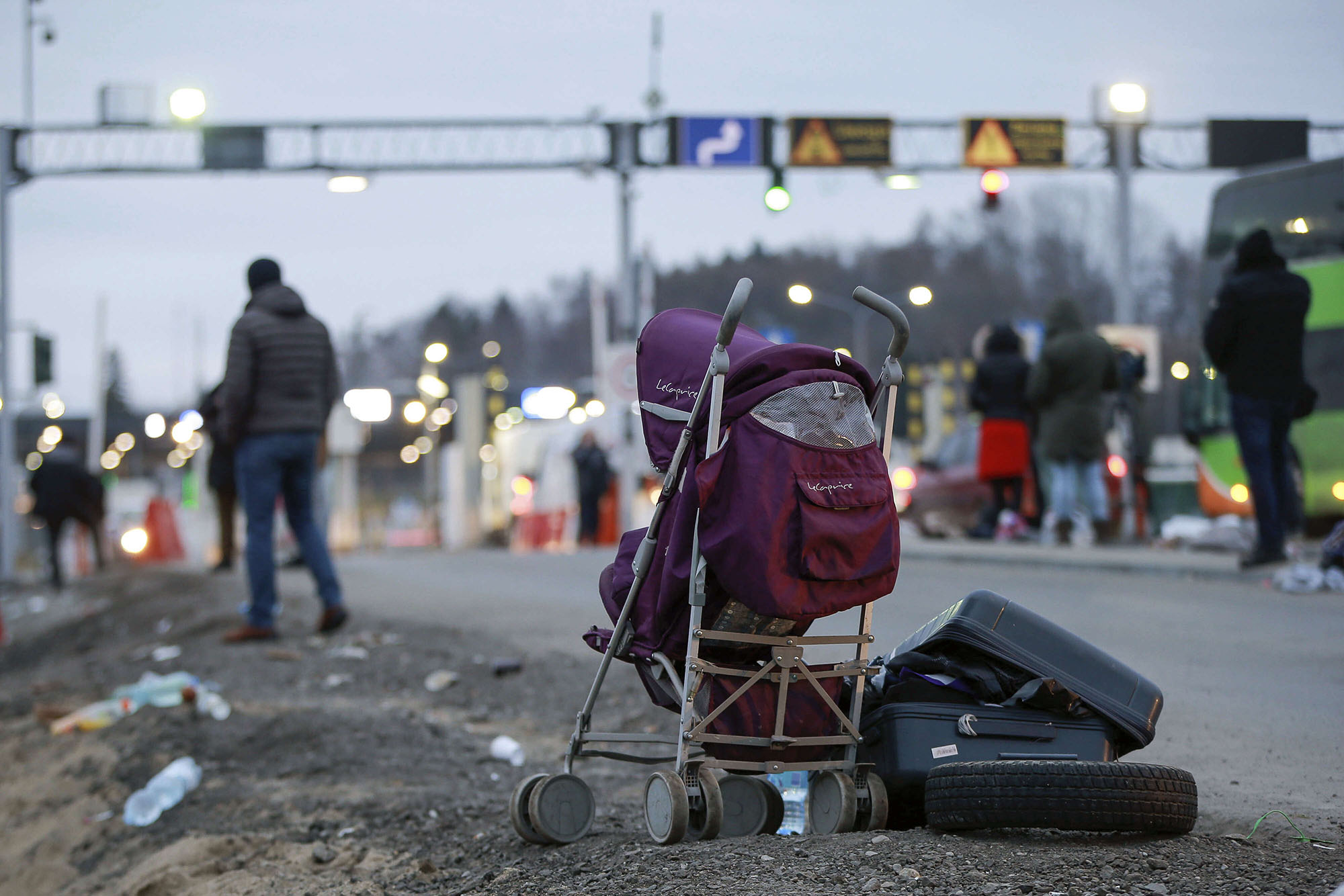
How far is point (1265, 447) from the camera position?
30.7 ft

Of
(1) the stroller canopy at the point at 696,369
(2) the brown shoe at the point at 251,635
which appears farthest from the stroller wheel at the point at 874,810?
(2) the brown shoe at the point at 251,635

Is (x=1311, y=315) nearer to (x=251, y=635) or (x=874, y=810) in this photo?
(x=251, y=635)

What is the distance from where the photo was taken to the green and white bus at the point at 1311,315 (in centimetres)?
1430

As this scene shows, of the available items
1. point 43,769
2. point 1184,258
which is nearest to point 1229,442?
point 43,769

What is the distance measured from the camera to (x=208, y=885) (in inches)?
174

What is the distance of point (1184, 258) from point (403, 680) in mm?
74992

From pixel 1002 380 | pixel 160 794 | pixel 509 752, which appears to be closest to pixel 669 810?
pixel 509 752

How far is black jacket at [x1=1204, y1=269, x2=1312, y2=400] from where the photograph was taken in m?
9.27

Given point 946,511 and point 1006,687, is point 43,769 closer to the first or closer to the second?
point 1006,687

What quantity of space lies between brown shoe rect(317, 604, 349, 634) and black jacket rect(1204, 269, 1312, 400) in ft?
18.6

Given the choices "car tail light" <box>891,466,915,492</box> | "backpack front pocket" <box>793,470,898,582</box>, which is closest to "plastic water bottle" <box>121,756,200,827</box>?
"backpack front pocket" <box>793,470,898,582</box>

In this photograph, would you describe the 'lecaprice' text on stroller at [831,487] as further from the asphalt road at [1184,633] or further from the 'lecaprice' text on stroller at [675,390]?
the asphalt road at [1184,633]

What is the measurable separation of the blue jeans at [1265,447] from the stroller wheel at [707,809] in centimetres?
663

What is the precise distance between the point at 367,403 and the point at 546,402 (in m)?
5.42
